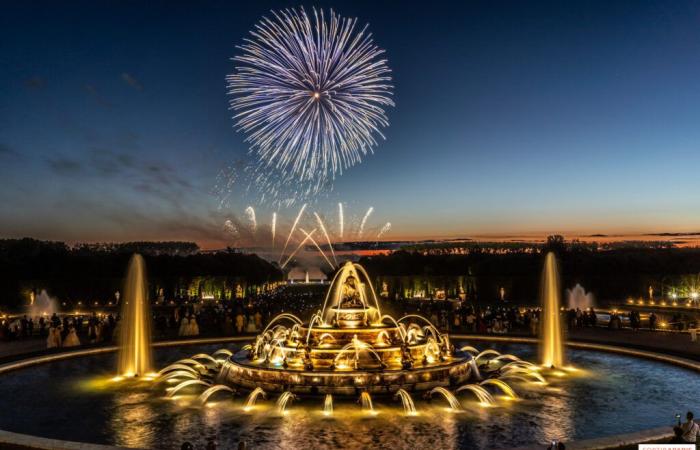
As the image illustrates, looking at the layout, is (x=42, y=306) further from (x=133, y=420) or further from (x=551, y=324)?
(x=551, y=324)

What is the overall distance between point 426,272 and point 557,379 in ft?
365

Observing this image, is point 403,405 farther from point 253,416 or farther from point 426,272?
point 426,272

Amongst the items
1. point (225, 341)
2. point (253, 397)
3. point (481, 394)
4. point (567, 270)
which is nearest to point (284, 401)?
point (253, 397)

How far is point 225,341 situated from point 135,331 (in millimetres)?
8085

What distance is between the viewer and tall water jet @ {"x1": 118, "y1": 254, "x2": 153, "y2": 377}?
2391 centimetres

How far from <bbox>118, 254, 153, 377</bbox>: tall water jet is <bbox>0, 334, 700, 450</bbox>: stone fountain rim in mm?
3647

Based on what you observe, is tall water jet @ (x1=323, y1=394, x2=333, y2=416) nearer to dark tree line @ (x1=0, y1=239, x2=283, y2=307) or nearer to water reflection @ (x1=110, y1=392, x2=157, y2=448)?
water reflection @ (x1=110, y1=392, x2=157, y2=448)

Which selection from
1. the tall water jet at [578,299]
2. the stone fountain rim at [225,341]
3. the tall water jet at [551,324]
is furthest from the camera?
the tall water jet at [578,299]

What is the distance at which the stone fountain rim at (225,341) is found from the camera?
1255 centimetres

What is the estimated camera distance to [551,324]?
26859mm

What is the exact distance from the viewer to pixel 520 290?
8381 centimetres

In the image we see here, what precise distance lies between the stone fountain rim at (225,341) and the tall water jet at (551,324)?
2634 mm

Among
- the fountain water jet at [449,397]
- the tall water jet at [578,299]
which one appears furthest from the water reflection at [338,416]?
the tall water jet at [578,299]

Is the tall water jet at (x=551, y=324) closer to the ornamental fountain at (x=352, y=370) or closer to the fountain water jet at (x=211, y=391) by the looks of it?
the ornamental fountain at (x=352, y=370)
